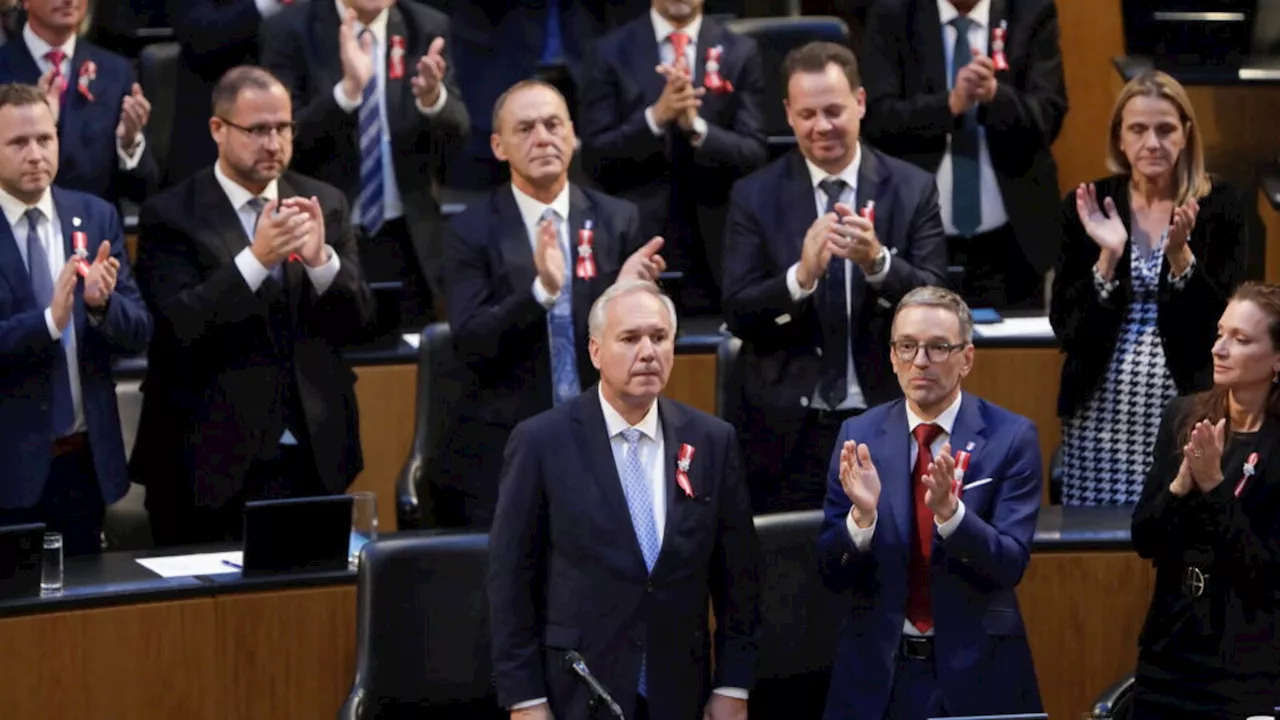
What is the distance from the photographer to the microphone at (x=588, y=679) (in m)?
3.23

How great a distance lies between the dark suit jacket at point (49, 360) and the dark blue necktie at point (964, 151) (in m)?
2.19

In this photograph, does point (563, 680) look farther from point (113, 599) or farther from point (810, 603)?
point (113, 599)

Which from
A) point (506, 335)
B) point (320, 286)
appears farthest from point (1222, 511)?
point (320, 286)

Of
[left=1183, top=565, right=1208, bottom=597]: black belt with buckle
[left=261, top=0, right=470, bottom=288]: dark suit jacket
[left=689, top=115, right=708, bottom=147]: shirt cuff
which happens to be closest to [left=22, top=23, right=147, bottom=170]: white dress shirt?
[left=261, top=0, right=470, bottom=288]: dark suit jacket

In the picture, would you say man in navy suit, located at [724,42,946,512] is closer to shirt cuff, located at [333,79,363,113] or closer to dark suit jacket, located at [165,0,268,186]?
shirt cuff, located at [333,79,363,113]

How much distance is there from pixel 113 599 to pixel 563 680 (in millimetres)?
915

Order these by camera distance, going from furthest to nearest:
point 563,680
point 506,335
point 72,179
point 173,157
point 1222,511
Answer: point 173,157
point 72,179
point 506,335
point 1222,511
point 563,680

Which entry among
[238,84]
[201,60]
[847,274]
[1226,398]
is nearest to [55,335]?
[238,84]

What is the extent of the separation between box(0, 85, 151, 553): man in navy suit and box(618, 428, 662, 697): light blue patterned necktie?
1.19 metres

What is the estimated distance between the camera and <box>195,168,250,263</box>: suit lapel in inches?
175

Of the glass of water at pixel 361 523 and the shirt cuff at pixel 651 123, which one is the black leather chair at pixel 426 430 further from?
the shirt cuff at pixel 651 123

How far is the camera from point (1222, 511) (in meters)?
3.77

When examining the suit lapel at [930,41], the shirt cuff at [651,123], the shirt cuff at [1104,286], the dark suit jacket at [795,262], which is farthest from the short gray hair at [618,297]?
the suit lapel at [930,41]

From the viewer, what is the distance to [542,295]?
4340mm
